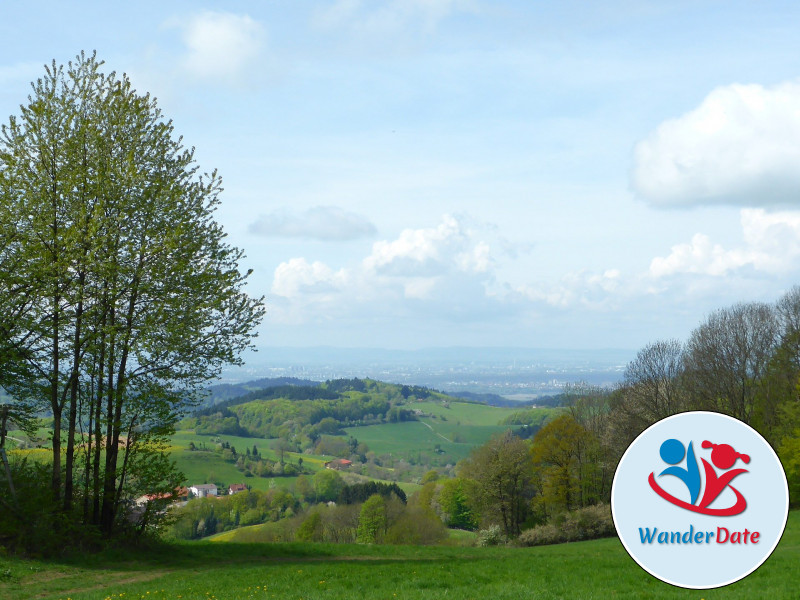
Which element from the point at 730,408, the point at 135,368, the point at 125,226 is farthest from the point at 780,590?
the point at 730,408

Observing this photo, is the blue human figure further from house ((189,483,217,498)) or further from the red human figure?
house ((189,483,217,498))

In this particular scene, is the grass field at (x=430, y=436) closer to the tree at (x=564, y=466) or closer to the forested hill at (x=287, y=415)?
the forested hill at (x=287, y=415)

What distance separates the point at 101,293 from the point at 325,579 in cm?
1238

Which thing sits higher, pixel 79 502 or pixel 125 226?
pixel 125 226

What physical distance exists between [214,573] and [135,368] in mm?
8118

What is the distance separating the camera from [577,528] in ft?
151

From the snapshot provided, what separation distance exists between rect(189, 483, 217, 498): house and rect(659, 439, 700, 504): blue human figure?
3598 inches

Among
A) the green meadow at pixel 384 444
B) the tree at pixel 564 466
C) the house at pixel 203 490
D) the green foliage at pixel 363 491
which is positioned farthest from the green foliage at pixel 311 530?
the green meadow at pixel 384 444

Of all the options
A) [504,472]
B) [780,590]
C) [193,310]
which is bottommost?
A: [504,472]

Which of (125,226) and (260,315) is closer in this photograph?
(125,226)

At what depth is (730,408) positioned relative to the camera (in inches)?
1962

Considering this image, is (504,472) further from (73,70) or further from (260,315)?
(73,70)

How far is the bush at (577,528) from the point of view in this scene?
45688 mm

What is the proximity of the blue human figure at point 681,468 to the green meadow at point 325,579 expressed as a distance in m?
3.25
